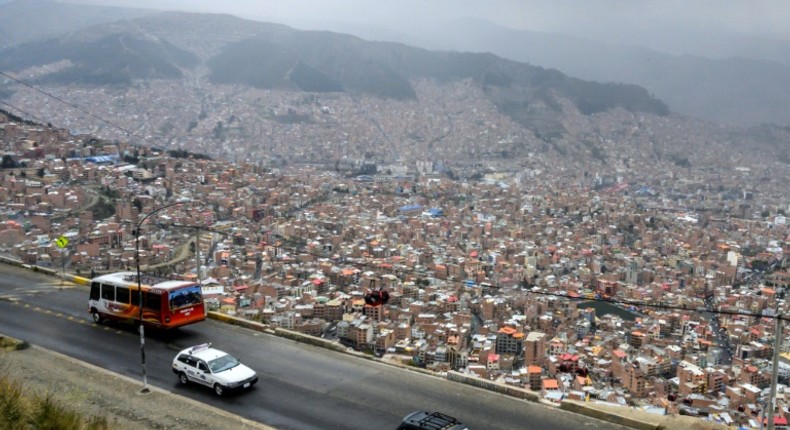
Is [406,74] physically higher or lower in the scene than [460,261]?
higher

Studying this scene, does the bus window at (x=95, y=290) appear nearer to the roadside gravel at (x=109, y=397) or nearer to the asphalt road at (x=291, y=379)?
the asphalt road at (x=291, y=379)

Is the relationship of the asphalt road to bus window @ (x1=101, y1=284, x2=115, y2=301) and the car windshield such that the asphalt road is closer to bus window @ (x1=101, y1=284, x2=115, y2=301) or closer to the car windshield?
the car windshield

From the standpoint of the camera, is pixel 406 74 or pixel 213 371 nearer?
pixel 213 371

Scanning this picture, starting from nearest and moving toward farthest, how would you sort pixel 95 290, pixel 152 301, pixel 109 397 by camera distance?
pixel 109 397
pixel 152 301
pixel 95 290

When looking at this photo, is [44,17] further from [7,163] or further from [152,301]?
[152,301]

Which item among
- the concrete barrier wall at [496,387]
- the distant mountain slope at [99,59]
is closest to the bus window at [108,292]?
the concrete barrier wall at [496,387]

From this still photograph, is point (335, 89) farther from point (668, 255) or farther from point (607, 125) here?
point (668, 255)

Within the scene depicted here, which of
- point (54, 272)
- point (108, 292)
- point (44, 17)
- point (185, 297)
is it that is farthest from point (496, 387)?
point (44, 17)
